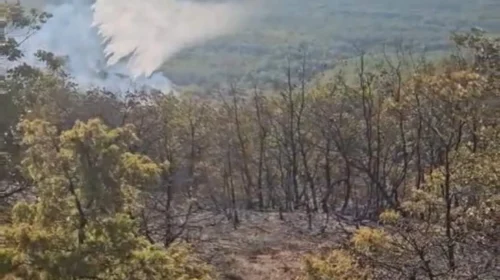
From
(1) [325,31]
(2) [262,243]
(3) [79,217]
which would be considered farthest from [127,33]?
(3) [79,217]

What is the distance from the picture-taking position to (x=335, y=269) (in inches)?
416

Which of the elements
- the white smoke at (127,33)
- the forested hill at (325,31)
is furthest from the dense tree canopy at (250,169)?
the forested hill at (325,31)

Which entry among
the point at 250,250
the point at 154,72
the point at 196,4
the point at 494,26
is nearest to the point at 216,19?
the point at 196,4

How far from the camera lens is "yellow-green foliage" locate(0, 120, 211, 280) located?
8.83 metres

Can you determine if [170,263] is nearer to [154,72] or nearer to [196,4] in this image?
[154,72]

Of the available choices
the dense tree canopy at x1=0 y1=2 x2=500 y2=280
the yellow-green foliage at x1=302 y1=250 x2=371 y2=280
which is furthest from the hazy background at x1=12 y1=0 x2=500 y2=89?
the yellow-green foliage at x1=302 y1=250 x2=371 y2=280

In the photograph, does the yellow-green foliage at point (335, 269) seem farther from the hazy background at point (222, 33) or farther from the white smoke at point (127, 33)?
the hazy background at point (222, 33)

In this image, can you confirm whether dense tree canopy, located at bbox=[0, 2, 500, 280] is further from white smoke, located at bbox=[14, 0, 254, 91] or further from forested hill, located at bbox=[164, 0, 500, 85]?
forested hill, located at bbox=[164, 0, 500, 85]

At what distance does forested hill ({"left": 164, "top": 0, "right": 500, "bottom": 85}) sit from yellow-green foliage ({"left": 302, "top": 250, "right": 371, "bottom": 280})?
41069 mm

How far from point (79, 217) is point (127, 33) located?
4807cm

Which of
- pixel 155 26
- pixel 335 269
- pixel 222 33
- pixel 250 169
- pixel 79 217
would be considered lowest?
pixel 250 169

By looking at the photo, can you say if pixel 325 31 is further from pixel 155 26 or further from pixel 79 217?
pixel 79 217

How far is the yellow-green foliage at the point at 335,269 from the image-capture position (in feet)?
34.6

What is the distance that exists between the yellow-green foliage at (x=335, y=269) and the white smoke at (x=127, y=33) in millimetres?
33689
